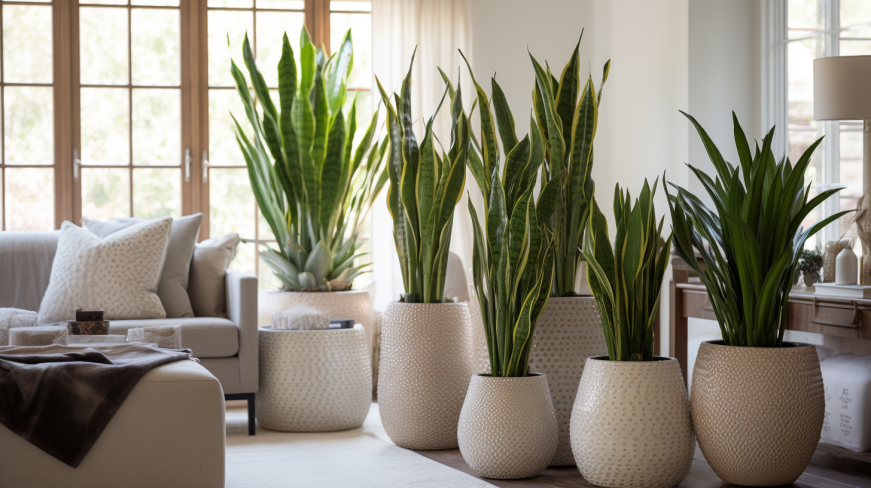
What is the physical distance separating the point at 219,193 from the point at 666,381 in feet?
10.0

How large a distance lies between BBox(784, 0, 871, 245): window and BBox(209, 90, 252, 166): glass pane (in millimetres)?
2815

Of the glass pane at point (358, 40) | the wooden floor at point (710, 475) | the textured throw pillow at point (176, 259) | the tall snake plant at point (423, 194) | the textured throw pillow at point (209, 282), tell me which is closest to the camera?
the wooden floor at point (710, 475)

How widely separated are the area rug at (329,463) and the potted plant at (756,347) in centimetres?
70

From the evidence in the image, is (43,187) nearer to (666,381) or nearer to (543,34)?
(543,34)

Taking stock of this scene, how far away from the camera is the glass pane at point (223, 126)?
4.73 metres

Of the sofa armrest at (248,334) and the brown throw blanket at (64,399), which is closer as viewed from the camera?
the brown throw blanket at (64,399)

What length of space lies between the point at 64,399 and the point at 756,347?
1.85 m

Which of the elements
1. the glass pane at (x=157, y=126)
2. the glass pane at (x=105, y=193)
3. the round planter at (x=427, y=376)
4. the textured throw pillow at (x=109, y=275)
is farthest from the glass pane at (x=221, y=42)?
the round planter at (x=427, y=376)

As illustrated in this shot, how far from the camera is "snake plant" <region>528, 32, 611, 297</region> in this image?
274 centimetres

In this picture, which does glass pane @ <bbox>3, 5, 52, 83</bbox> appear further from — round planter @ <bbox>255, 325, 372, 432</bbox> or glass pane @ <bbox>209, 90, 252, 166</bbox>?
round planter @ <bbox>255, 325, 372, 432</bbox>

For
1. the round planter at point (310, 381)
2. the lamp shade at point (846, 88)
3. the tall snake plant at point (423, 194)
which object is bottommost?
the round planter at point (310, 381)

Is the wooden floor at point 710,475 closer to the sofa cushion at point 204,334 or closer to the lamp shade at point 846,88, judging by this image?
the sofa cushion at point 204,334

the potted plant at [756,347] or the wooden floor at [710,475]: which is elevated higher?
the potted plant at [756,347]

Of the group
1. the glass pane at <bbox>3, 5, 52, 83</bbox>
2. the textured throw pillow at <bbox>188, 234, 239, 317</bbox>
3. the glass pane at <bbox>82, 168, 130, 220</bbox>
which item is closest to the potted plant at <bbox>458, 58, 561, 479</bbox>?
the textured throw pillow at <bbox>188, 234, 239, 317</bbox>
